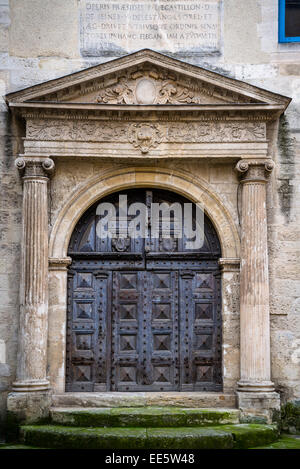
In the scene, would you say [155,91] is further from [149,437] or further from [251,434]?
[251,434]

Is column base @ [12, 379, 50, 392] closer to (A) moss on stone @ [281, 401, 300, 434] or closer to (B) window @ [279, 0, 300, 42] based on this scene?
(A) moss on stone @ [281, 401, 300, 434]

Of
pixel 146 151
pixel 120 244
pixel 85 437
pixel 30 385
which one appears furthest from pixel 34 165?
pixel 85 437

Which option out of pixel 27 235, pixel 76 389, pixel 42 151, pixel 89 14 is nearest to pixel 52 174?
pixel 42 151

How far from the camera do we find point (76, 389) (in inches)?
332

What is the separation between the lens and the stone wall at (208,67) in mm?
8391

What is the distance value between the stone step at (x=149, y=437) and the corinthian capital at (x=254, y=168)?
9.79ft

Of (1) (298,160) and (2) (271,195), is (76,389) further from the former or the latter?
(1) (298,160)

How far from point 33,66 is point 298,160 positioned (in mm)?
3634

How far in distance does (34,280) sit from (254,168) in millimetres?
3052

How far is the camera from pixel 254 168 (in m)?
8.30

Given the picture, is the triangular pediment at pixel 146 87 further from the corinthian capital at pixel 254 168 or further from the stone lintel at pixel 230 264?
the stone lintel at pixel 230 264

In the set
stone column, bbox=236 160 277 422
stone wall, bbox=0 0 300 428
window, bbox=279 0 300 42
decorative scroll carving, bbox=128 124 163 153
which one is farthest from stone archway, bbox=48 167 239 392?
window, bbox=279 0 300 42
